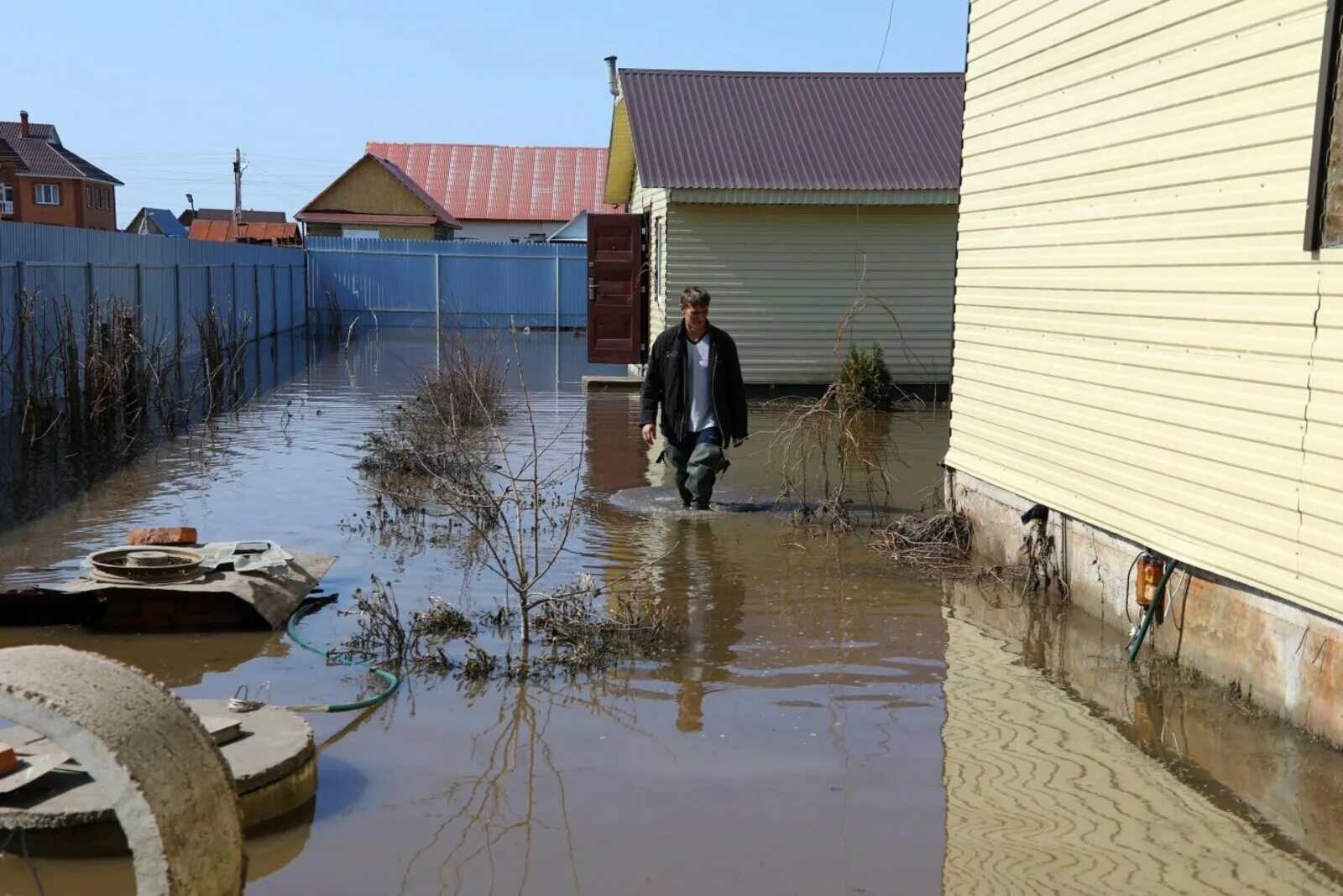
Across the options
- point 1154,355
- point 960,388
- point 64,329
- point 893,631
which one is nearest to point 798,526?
point 960,388

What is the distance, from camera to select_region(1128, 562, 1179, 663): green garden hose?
22.3ft

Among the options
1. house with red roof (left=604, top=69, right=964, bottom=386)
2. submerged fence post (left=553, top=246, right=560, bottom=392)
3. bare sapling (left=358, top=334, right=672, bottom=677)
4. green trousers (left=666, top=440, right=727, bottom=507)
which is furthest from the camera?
submerged fence post (left=553, top=246, right=560, bottom=392)

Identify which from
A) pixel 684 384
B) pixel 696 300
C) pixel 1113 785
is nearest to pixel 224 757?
pixel 1113 785

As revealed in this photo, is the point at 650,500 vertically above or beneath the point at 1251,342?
beneath

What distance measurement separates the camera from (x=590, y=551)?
9.35 meters

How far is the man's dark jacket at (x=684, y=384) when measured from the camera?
10352 millimetres

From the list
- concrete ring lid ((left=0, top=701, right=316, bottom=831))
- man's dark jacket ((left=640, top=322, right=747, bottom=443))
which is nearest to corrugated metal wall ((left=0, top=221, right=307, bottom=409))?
man's dark jacket ((left=640, top=322, right=747, bottom=443))

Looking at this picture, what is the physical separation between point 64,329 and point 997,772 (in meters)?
11.6

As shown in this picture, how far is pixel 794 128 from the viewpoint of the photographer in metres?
20.7

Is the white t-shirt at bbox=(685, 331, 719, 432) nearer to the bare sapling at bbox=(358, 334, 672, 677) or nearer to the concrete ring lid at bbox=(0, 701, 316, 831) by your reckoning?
the bare sapling at bbox=(358, 334, 672, 677)

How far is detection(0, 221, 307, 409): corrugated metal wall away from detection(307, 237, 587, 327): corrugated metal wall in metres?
3.95

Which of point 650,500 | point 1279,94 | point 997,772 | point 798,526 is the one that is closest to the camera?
point 997,772

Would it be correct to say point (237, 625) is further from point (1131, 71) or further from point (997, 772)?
point (1131, 71)

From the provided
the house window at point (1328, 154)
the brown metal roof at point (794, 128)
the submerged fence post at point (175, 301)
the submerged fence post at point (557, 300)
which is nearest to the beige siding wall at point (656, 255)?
the brown metal roof at point (794, 128)
